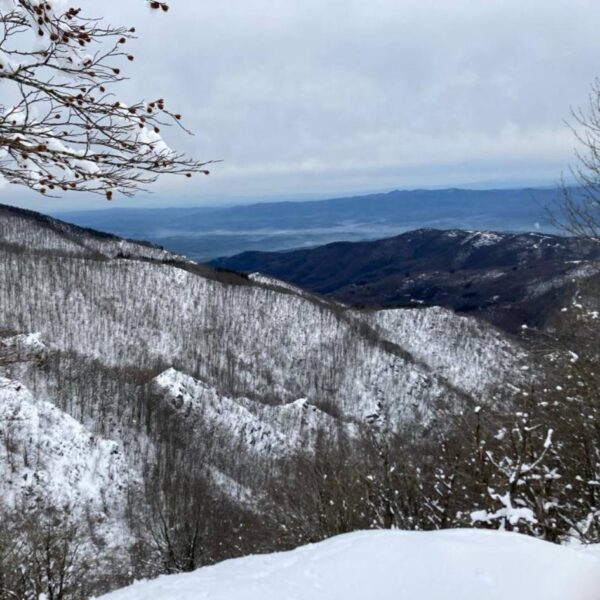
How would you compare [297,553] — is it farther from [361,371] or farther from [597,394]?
[361,371]

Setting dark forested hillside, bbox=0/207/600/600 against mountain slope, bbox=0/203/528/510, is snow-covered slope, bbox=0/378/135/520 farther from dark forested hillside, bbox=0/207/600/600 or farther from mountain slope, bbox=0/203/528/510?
mountain slope, bbox=0/203/528/510

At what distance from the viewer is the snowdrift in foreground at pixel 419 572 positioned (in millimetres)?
5992

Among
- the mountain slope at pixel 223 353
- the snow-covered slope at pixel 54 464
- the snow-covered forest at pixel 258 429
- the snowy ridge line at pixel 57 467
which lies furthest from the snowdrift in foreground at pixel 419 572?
the mountain slope at pixel 223 353

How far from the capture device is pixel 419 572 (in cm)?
646

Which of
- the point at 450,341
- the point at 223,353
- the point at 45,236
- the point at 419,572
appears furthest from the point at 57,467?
the point at 45,236

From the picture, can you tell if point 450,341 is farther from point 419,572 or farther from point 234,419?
point 419,572

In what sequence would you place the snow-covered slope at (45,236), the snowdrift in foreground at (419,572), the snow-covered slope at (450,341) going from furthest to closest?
the snow-covered slope at (45,236) → the snow-covered slope at (450,341) → the snowdrift in foreground at (419,572)

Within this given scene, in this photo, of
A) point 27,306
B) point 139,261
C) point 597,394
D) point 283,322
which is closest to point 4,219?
point 139,261

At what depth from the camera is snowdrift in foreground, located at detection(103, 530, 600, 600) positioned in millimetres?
5992

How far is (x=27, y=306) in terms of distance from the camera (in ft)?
351

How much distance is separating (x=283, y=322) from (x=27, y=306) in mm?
55162

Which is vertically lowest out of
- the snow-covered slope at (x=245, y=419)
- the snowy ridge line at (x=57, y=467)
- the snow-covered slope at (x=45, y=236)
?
the snow-covered slope at (x=245, y=419)

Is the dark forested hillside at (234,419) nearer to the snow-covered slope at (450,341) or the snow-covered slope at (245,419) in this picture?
the snow-covered slope at (245,419)

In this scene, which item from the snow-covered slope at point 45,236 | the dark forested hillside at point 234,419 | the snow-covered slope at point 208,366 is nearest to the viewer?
the dark forested hillside at point 234,419
